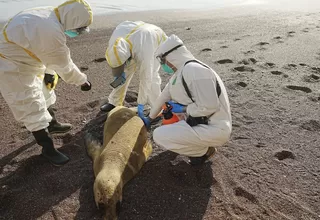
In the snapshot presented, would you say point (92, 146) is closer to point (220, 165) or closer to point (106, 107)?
point (106, 107)

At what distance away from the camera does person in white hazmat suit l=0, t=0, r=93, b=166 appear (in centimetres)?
326

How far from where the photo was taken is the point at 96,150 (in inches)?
148

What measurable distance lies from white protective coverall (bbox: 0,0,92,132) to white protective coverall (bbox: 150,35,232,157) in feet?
3.26

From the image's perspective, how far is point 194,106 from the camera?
3432mm

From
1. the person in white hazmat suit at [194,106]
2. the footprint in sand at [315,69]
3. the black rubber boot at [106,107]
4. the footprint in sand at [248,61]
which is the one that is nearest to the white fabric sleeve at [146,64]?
the black rubber boot at [106,107]

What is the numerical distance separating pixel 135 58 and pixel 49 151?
1.62 metres

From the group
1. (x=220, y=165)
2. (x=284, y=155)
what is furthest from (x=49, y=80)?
(x=284, y=155)

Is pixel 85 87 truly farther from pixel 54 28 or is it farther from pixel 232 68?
pixel 232 68

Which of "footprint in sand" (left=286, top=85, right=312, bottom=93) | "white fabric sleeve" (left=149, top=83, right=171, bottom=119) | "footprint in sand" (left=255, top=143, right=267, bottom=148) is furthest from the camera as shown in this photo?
"footprint in sand" (left=286, top=85, right=312, bottom=93)

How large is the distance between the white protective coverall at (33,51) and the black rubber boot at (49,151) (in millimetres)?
142

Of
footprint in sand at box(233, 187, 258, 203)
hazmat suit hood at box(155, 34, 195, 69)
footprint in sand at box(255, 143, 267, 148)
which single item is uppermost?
hazmat suit hood at box(155, 34, 195, 69)

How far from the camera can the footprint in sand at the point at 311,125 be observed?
4.35m

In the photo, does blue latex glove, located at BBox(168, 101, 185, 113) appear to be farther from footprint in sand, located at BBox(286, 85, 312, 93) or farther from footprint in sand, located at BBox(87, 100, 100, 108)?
footprint in sand, located at BBox(286, 85, 312, 93)

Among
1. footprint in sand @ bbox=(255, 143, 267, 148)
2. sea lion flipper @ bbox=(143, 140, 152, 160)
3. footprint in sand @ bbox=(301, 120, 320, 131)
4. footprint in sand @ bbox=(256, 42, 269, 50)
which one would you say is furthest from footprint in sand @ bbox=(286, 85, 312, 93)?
sea lion flipper @ bbox=(143, 140, 152, 160)
